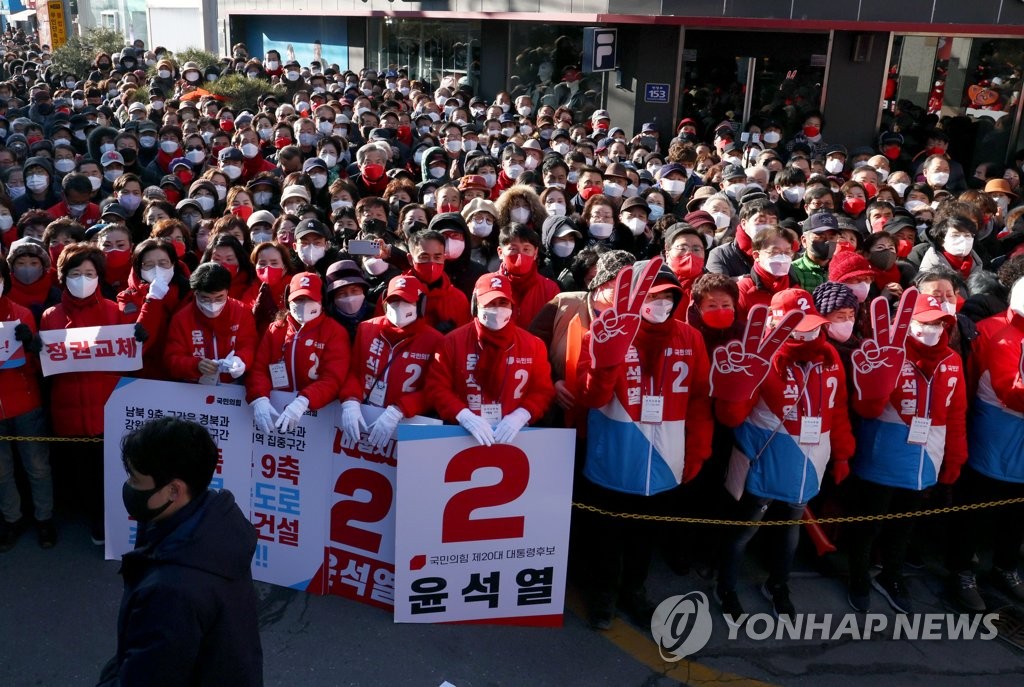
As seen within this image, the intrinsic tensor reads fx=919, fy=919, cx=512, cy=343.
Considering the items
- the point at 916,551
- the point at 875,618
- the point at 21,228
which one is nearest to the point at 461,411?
the point at 875,618

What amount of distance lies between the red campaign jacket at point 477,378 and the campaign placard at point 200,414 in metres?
1.11

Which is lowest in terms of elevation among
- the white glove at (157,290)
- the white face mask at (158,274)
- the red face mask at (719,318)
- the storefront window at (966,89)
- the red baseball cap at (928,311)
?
the white glove at (157,290)

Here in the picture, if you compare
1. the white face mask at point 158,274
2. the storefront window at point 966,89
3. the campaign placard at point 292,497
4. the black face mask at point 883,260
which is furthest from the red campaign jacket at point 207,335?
the storefront window at point 966,89

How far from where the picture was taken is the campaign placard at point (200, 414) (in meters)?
5.01

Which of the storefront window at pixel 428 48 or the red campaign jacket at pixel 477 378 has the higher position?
the storefront window at pixel 428 48

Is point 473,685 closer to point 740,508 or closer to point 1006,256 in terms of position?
point 740,508

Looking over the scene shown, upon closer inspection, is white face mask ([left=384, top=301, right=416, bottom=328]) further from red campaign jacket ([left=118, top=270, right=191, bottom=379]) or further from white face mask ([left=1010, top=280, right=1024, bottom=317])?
white face mask ([left=1010, top=280, right=1024, bottom=317])

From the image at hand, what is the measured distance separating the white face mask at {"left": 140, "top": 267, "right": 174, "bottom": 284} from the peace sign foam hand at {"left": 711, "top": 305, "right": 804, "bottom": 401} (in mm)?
3310

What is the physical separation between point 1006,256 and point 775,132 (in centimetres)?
732

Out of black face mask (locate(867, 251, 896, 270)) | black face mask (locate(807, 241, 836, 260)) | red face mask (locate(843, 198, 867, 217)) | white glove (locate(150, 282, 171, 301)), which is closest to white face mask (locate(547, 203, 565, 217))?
black face mask (locate(807, 241, 836, 260))

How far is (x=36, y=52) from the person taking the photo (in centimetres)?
2920

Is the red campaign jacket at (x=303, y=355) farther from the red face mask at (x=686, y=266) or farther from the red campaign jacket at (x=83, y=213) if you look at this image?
the red campaign jacket at (x=83, y=213)

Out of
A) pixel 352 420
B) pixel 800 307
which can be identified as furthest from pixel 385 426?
pixel 800 307

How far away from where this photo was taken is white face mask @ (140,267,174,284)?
556 centimetres
